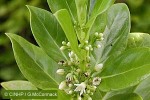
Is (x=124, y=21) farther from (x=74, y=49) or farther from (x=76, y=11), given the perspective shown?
(x=74, y=49)

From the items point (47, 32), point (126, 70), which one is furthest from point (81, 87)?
point (47, 32)

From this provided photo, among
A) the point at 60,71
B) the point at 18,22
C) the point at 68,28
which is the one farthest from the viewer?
the point at 18,22

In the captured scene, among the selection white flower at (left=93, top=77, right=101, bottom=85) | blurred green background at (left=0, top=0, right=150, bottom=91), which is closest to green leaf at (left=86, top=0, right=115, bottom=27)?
white flower at (left=93, top=77, right=101, bottom=85)

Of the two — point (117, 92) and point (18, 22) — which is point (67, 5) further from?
point (18, 22)

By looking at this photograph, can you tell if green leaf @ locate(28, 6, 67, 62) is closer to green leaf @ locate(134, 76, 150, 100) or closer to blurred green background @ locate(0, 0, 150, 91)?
green leaf @ locate(134, 76, 150, 100)

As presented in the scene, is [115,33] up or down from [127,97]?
up

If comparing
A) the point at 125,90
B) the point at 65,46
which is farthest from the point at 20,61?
the point at 125,90

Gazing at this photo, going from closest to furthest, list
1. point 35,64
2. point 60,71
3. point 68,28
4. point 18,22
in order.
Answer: point 68,28
point 60,71
point 35,64
point 18,22
